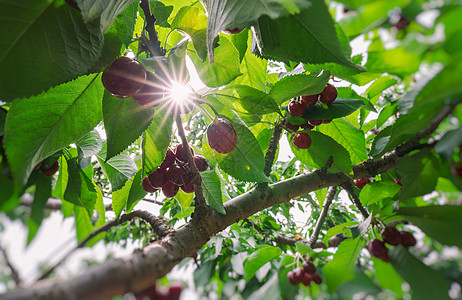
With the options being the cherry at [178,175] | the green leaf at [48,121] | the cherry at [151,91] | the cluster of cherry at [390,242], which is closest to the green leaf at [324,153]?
the cluster of cherry at [390,242]

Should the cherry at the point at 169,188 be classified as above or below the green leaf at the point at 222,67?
below

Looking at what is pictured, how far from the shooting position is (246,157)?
91 cm

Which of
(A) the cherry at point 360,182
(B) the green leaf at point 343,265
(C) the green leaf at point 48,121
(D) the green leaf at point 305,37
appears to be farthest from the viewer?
(A) the cherry at point 360,182

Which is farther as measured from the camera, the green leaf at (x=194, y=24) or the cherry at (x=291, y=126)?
the cherry at (x=291, y=126)

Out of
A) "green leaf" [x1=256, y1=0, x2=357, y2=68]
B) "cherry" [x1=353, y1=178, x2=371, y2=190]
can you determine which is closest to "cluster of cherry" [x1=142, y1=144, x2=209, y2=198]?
"green leaf" [x1=256, y1=0, x2=357, y2=68]

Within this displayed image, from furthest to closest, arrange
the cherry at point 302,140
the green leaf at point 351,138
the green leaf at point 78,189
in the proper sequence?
1. the green leaf at point 351,138
2. the cherry at point 302,140
3. the green leaf at point 78,189

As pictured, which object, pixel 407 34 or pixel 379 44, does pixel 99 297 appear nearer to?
pixel 407 34

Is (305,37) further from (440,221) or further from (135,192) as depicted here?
(135,192)

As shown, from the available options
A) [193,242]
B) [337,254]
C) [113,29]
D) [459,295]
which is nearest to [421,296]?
[459,295]

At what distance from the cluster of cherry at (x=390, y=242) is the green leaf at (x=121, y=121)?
2.48ft

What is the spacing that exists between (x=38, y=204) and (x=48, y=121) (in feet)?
0.90

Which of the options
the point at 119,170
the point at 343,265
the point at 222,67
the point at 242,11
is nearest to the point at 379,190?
the point at 343,265

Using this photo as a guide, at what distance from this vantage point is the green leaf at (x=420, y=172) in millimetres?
552

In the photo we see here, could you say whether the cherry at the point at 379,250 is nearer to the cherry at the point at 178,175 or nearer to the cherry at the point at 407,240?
the cherry at the point at 407,240
